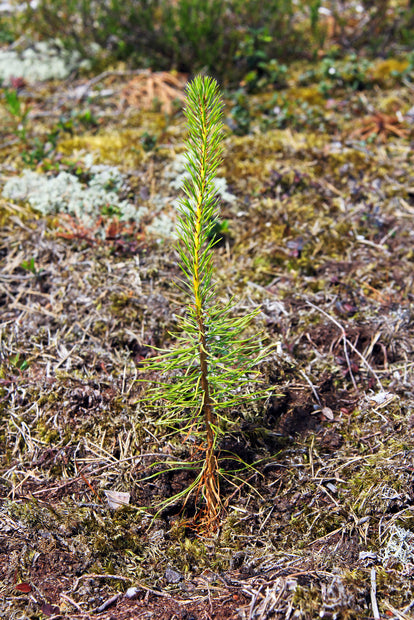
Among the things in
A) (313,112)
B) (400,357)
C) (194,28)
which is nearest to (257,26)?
(194,28)

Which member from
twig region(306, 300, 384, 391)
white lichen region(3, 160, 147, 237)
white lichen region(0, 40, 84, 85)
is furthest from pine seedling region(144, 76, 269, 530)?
white lichen region(0, 40, 84, 85)

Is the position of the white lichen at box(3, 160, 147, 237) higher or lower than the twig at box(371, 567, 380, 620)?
higher

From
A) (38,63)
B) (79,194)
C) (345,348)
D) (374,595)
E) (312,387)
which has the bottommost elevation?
(374,595)

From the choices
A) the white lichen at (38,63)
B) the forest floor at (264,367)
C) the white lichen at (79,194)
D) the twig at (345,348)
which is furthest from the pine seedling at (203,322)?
the white lichen at (38,63)

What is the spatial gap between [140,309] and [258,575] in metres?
1.84

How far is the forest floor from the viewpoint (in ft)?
6.88

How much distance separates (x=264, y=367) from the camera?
9.57 ft

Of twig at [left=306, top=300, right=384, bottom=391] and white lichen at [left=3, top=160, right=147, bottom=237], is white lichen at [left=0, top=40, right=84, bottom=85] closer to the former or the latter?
white lichen at [left=3, top=160, right=147, bottom=237]

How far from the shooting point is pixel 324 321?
3170mm

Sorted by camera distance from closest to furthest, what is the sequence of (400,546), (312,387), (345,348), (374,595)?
(374,595), (400,546), (312,387), (345,348)

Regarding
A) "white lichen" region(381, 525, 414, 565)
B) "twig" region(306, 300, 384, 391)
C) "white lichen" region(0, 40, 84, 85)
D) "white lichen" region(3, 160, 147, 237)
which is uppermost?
"white lichen" region(0, 40, 84, 85)

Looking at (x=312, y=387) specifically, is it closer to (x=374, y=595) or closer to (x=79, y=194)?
(x=374, y=595)

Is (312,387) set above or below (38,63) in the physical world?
below

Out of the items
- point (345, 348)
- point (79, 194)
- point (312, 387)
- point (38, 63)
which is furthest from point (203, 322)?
point (38, 63)
